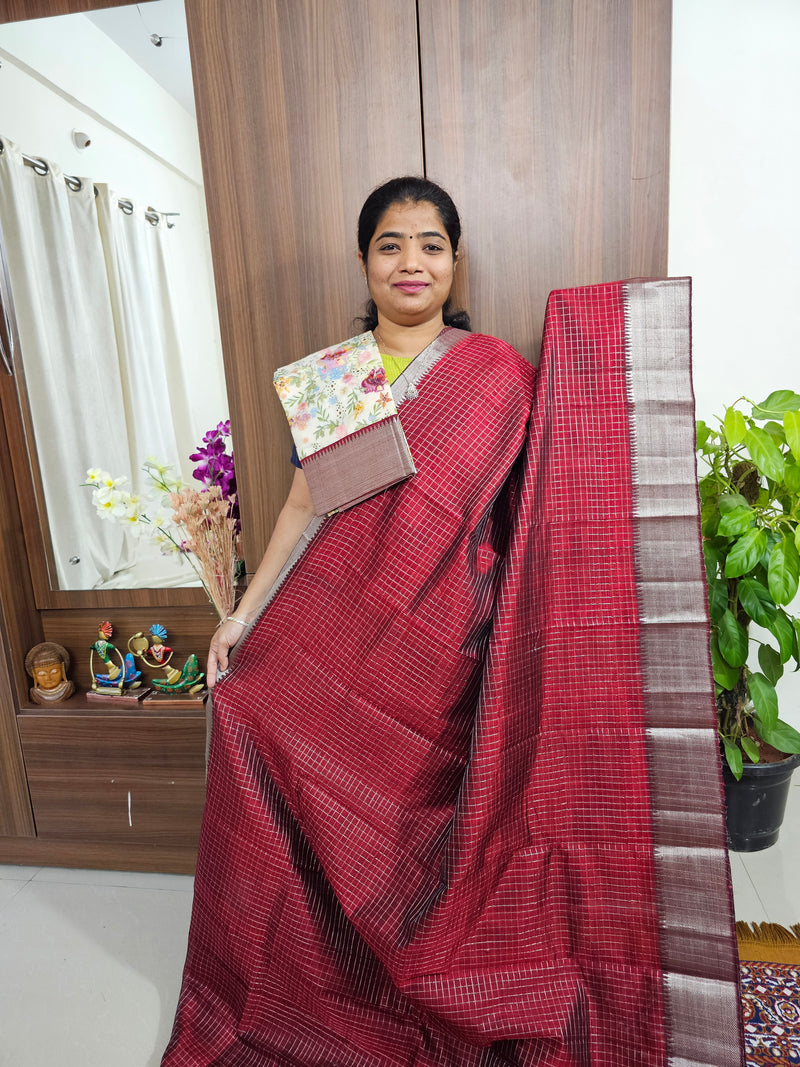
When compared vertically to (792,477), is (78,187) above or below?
above

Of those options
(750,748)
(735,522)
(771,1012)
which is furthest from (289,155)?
(771,1012)

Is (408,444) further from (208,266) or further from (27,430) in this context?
(27,430)

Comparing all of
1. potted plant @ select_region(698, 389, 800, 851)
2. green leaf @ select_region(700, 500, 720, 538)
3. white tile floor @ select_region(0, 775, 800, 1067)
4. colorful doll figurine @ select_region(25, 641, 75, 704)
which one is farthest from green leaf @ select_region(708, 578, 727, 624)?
colorful doll figurine @ select_region(25, 641, 75, 704)

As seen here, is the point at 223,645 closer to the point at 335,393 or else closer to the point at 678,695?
the point at 335,393

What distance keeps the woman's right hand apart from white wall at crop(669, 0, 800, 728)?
1.43 m

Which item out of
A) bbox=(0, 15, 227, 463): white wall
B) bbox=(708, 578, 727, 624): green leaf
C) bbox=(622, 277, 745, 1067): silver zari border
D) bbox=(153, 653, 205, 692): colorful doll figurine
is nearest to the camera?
bbox=(622, 277, 745, 1067): silver zari border

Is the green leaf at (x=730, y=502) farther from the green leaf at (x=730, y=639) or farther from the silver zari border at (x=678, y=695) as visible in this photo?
the silver zari border at (x=678, y=695)

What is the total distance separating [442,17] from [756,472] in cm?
113

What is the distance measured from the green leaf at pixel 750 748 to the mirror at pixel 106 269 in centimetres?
142

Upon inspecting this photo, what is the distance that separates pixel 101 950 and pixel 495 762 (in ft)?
3.67

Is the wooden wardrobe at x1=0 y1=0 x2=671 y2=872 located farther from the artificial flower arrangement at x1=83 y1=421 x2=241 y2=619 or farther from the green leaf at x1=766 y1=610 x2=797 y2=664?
the green leaf at x1=766 y1=610 x2=797 y2=664

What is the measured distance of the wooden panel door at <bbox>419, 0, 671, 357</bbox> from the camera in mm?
1378

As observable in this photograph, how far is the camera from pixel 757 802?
1.76 metres

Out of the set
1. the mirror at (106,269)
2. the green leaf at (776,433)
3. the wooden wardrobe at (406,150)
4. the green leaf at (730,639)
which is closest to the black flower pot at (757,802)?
→ the green leaf at (730,639)
